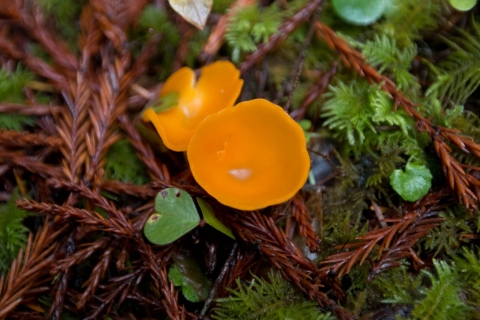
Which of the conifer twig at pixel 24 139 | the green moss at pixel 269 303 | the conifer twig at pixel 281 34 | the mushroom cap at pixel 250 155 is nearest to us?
the green moss at pixel 269 303

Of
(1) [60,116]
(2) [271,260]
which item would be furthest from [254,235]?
(1) [60,116]

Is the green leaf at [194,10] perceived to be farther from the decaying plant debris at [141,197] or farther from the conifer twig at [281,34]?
the conifer twig at [281,34]

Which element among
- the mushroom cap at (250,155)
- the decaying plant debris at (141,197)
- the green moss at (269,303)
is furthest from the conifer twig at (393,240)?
the mushroom cap at (250,155)

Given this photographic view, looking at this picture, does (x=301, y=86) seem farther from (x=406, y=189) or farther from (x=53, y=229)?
(x=53, y=229)

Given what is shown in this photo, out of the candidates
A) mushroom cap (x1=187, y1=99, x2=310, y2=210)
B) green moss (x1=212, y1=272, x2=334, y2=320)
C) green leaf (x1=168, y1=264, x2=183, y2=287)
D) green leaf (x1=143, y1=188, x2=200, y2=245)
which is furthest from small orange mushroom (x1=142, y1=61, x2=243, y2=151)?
green moss (x1=212, y1=272, x2=334, y2=320)

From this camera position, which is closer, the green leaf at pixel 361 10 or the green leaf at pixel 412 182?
the green leaf at pixel 412 182

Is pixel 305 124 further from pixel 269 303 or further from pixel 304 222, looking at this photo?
pixel 269 303
